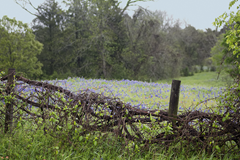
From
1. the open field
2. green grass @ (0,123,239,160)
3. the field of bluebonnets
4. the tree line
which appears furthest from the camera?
the tree line

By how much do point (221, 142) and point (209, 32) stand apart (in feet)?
166

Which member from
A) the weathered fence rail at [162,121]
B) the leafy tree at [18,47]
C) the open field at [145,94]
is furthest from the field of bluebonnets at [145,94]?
the leafy tree at [18,47]

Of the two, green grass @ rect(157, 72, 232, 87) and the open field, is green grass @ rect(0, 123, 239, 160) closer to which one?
the open field

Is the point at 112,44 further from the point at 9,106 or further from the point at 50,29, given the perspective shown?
the point at 9,106

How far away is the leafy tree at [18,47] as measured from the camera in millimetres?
23578

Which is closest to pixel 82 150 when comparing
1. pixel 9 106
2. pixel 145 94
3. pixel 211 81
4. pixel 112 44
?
pixel 9 106

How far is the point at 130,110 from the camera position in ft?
10.6

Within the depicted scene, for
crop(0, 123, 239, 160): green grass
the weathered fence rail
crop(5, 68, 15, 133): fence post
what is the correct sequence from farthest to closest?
crop(5, 68, 15, 133): fence post < the weathered fence rail < crop(0, 123, 239, 160): green grass

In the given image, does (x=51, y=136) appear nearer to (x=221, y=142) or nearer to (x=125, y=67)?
(x=221, y=142)

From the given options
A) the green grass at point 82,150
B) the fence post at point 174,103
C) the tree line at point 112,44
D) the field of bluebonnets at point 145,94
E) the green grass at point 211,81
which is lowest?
the green grass at point 82,150

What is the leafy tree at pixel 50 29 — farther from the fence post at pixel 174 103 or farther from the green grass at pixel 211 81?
the fence post at pixel 174 103

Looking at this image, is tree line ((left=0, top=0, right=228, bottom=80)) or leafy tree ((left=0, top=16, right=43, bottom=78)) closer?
tree line ((left=0, top=0, right=228, bottom=80))

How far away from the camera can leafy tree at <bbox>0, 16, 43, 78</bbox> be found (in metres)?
23.6

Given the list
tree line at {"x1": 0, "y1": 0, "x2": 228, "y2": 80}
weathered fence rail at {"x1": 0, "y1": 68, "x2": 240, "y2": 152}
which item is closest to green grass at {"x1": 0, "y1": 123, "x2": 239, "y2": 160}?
weathered fence rail at {"x1": 0, "y1": 68, "x2": 240, "y2": 152}
